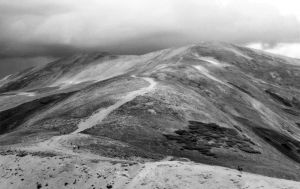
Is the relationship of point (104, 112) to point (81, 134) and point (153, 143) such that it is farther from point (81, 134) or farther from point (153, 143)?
point (81, 134)

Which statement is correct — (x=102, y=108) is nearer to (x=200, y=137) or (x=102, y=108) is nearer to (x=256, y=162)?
(x=200, y=137)

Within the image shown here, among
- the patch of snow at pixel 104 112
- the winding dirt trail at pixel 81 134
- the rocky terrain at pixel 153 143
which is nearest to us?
the rocky terrain at pixel 153 143

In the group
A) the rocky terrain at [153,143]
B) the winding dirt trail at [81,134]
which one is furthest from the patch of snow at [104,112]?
the rocky terrain at [153,143]

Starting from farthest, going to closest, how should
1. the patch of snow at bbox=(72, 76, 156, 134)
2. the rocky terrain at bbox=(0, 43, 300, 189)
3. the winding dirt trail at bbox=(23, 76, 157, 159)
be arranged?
the patch of snow at bbox=(72, 76, 156, 134)
the winding dirt trail at bbox=(23, 76, 157, 159)
the rocky terrain at bbox=(0, 43, 300, 189)

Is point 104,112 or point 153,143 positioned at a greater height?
point 104,112

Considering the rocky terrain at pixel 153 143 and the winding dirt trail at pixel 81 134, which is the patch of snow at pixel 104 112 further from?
the rocky terrain at pixel 153 143

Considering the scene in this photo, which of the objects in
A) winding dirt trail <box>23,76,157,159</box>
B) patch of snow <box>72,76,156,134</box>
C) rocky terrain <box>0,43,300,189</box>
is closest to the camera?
rocky terrain <box>0,43,300,189</box>

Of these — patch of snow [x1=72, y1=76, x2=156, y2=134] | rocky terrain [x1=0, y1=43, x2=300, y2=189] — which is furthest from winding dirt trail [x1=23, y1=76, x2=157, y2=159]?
rocky terrain [x1=0, y1=43, x2=300, y2=189]

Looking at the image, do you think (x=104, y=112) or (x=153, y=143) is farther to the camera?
(x=104, y=112)

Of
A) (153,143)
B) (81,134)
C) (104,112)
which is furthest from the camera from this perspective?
(104,112)

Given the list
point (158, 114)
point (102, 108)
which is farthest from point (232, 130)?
point (102, 108)

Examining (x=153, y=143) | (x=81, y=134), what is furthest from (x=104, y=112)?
(x=81, y=134)

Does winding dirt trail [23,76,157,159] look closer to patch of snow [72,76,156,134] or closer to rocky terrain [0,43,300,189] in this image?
patch of snow [72,76,156,134]
